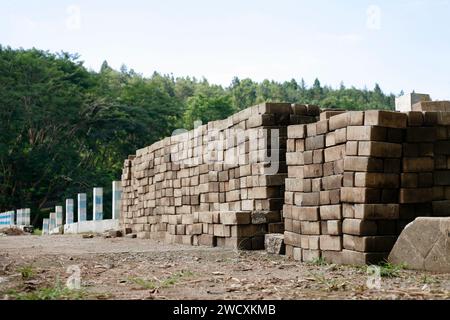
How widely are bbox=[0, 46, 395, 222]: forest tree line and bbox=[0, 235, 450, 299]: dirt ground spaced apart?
2427cm

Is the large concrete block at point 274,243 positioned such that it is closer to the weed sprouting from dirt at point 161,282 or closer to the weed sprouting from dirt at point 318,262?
the weed sprouting from dirt at point 318,262

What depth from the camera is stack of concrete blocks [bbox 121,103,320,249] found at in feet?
28.1

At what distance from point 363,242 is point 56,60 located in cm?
3307

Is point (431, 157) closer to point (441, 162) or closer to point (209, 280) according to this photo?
point (441, 162)

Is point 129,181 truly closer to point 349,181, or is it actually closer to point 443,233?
point 349,181

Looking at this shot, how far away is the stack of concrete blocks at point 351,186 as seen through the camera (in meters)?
6.07

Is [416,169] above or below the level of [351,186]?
above

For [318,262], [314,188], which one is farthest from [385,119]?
[318,262]

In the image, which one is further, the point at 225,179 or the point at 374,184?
the point at 225,179

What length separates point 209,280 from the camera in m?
5.52

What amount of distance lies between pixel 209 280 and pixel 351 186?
6.19ft

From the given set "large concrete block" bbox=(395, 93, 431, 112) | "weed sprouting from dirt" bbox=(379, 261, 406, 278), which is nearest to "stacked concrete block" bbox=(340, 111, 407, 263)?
"weed sprouting from dirt" bbox=(379, 261, 406, 278)

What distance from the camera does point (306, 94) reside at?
8744cm
